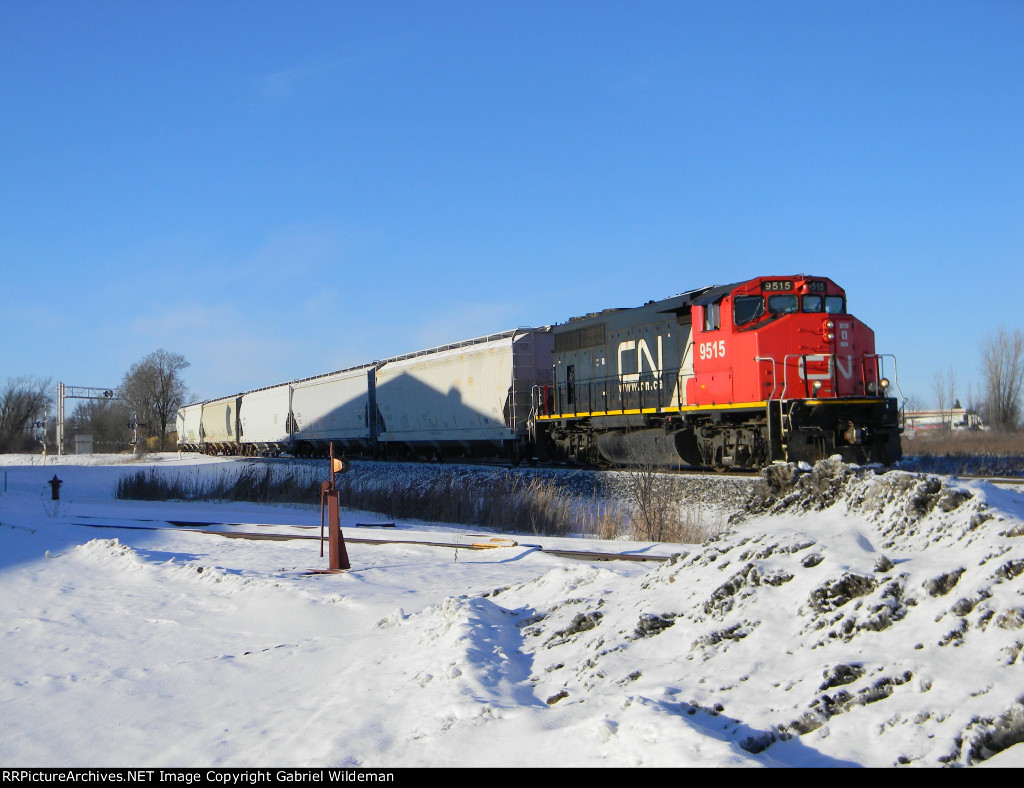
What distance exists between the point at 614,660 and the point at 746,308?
39.9 feet

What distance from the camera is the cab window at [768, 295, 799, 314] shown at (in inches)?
590

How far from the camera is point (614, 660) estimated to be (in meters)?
3.89

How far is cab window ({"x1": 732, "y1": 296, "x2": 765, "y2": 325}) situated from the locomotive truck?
0.08ft

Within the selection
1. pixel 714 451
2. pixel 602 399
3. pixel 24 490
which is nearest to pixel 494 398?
pixel 602 399

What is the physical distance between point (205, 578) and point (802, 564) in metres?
5.66

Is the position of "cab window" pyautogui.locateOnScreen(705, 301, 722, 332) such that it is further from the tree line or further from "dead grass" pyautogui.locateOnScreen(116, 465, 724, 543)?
the tree line

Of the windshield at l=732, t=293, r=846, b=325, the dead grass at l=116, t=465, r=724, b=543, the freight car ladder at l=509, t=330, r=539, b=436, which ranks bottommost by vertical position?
the dead grass at l=116, t=465, r=724, b=543

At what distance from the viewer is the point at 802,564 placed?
13.0 ft

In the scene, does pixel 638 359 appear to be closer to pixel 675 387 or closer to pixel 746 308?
pixel 675 387

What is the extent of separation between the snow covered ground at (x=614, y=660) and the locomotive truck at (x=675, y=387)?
8822 millimetres

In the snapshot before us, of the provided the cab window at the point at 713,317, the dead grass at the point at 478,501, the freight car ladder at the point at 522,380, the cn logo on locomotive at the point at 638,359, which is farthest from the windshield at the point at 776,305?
the freight car ladder at the point at 522,380

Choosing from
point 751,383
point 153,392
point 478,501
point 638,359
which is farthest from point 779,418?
point 153,392

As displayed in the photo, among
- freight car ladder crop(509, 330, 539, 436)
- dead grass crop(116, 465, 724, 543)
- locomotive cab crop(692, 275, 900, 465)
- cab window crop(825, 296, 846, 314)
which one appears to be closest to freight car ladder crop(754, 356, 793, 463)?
locomotive cab crop(692, 275, 900, 465)

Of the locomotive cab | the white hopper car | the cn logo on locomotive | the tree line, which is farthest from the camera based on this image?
the tree line
